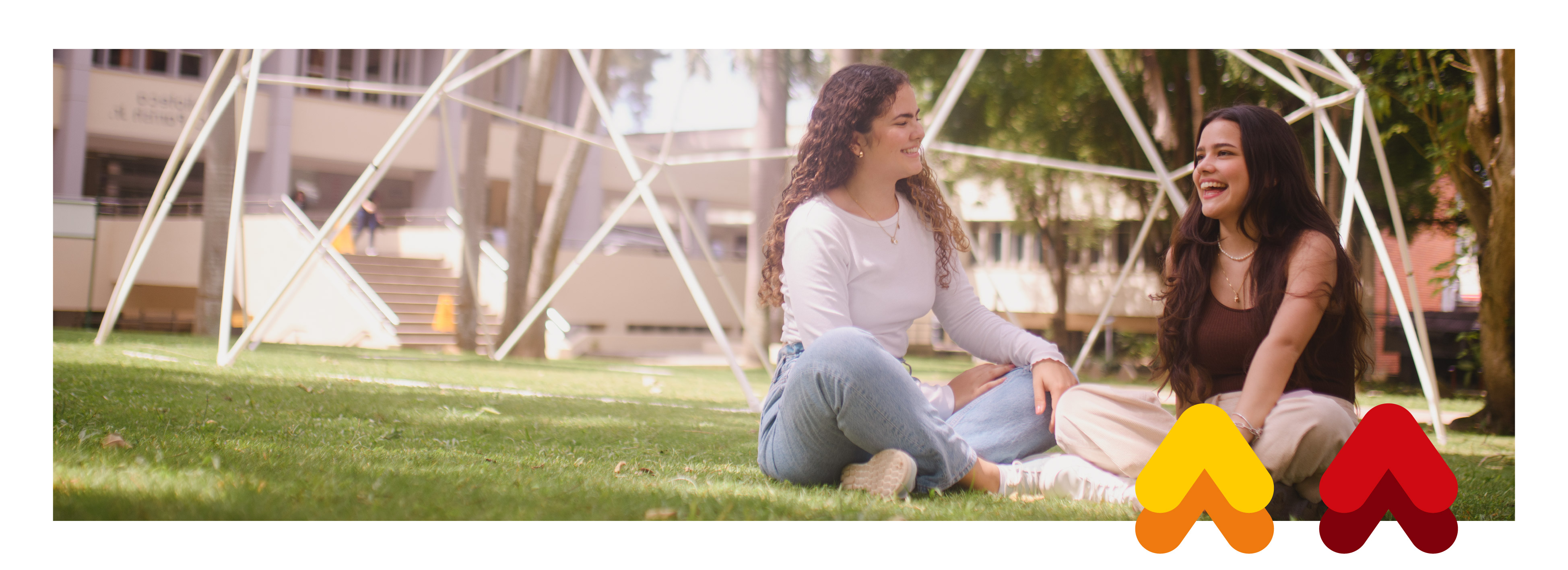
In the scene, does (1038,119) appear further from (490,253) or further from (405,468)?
(405,468)

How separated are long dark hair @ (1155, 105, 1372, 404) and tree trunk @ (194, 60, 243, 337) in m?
8.82

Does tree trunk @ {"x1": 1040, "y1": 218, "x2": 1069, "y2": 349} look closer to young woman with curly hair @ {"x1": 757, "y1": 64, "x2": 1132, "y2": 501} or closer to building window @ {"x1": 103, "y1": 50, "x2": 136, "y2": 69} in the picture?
building window @ {"x1": 103, "y1": 50, "x2": 136, "y2": 69}

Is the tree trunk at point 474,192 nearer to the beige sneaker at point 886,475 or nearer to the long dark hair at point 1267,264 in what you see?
the beige sneaker at point 886,475

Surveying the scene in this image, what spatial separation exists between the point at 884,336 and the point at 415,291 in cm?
1275

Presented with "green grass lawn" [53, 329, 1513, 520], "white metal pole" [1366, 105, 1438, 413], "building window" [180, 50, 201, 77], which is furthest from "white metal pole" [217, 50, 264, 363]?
"building window" [180, 50, 201, 77]

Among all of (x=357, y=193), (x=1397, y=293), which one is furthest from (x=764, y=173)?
(x=1397, y=293)

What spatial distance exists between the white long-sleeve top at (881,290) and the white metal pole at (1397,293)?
2.59 m

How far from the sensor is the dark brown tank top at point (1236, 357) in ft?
7.73

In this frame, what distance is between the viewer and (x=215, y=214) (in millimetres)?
9914

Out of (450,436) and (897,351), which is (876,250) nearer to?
(897,351)

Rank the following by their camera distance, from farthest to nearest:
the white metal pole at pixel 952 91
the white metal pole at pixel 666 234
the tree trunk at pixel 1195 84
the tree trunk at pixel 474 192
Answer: the tree trunk at pixel 474 192 → the tree trunk at pixel 1195 84 → the white metal pole at pixel 666 234 → the white metal pole at pixel 952 91

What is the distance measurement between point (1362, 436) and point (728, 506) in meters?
1.26

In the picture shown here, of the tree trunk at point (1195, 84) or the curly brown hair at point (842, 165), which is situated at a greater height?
the tree trunk at point (1195, 84)

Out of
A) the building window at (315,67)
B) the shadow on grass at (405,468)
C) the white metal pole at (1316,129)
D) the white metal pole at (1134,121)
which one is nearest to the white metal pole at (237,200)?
the shadow on grass at (405,468)
